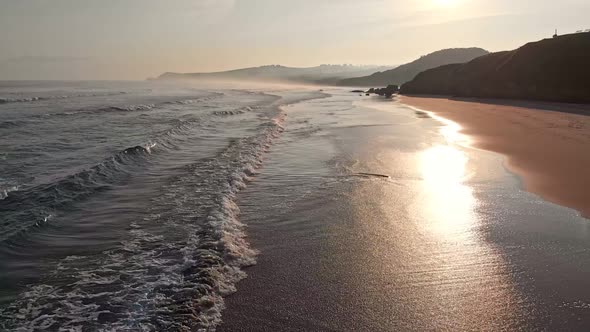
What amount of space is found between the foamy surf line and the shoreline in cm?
630

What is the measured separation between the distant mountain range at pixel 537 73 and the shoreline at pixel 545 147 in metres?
8.85

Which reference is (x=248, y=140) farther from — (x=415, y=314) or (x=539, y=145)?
(x=415, y=314)

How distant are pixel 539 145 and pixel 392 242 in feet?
36.1

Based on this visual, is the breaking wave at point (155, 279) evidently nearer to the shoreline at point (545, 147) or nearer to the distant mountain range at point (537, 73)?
the shoreline at point (545, 147)

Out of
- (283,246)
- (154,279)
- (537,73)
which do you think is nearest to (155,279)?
(154,279)

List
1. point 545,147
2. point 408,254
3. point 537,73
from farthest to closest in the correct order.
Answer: point 537,73 → point 545,147 → point 408,254

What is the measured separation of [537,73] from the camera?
1444 inches

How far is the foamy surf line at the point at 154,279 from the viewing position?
14.4ft

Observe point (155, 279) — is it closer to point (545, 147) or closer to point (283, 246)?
point (283, 246)

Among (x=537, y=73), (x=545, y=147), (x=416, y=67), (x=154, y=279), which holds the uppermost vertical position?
(x=416, y=67)

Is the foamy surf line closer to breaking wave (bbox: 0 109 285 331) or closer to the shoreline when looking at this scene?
breaking wave (bbox: 0 109 285 331)

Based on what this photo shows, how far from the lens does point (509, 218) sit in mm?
7488

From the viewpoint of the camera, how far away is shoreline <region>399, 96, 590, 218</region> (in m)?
9.25

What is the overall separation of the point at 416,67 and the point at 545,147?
426ft
